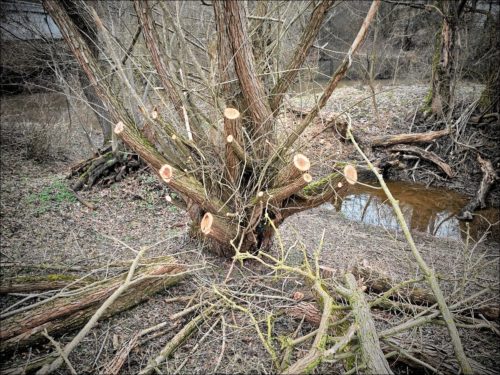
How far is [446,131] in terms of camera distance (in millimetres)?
8578

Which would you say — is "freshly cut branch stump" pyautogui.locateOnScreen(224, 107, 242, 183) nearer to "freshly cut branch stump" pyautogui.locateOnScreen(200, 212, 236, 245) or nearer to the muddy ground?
"freshly cut branch stump" pyautogui.locateOnScreen(200, 212, 236, 245)

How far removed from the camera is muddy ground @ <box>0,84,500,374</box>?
2691mm

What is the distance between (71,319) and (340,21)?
1639 cm

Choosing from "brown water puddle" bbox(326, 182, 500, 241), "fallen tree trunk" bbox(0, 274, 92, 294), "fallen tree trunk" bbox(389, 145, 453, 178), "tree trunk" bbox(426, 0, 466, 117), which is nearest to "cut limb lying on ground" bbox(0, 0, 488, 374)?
"fallen tree trunk" bbox(0, 274, 92, 294)

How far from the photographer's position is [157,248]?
Result: 4242 millimetres

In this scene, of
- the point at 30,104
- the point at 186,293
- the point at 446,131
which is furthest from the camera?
the point at 30,104

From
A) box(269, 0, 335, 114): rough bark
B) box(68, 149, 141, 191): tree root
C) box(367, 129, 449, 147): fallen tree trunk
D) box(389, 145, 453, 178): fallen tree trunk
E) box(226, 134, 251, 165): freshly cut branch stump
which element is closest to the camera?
box(269, 0, 335, 114): rough bark

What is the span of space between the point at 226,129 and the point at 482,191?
7198 mm

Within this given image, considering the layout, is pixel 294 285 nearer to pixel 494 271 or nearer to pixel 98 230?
pixel 98 230

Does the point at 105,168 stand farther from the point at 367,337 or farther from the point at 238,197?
the point at 367,337

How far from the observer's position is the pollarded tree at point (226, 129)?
9.52ft

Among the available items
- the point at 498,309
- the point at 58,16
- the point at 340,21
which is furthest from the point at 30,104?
the point at 340,21

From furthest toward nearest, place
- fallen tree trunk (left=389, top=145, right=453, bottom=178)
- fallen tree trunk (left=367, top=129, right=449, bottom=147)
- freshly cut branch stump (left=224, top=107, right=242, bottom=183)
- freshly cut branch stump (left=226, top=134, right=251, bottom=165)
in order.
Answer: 1. fallen tree trunk (left=367, top=129, right=449, bottom=147)
2. fallen tree trunk (left=389, top=145, right=453, bottom=178)
3. freshly cut branch stump (left=226, top=134, right=251, bottom=165)
4. freshly cut branch stump (left=224, top=107, right=242, bottom=183)

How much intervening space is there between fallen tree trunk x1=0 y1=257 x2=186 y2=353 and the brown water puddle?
4102 mm
